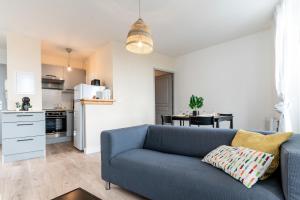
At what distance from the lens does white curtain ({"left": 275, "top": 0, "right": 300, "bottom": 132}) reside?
2.21 meters

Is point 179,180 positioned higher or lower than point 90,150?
higher

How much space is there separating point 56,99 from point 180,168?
476 centimetres

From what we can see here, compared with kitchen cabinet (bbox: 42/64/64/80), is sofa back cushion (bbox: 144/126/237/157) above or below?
below

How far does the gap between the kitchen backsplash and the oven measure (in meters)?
0.57

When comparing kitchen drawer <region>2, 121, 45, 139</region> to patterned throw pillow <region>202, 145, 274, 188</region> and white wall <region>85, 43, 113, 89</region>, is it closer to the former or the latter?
white wall <region>85, 43, 113, 89</region>

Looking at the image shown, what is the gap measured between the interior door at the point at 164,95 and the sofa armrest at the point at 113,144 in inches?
134

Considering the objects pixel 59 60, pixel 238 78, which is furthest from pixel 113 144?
pixel 59 60

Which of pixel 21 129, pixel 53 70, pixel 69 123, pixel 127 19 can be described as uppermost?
pixel 127 19

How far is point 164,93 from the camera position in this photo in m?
5.62

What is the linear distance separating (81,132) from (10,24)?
2.41 m

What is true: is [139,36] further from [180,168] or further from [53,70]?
[53,70]

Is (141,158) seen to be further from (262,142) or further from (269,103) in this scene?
(269,103)

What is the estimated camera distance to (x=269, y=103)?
11.3 ft

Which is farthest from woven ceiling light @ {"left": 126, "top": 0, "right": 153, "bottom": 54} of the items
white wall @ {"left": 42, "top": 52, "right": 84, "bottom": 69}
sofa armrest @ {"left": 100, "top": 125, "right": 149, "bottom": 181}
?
white wall @ {"left": 42, "top": 52, "right": 84, "bottom": 69}
